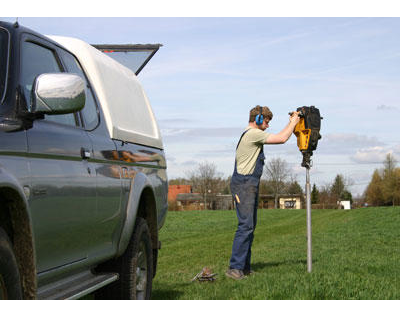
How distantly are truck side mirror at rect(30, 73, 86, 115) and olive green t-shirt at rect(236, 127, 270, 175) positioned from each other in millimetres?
5194

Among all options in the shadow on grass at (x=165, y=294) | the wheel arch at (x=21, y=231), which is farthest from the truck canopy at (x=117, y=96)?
the wheel arch at (x=21, y=231)

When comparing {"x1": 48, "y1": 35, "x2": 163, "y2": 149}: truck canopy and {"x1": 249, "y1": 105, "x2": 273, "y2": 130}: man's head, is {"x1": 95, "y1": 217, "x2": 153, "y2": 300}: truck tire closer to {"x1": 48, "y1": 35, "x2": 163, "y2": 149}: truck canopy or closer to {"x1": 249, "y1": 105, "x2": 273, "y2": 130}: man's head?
{"x1": 48, "y1": 35, "x2": 163, "y2": 149}: truck canopy

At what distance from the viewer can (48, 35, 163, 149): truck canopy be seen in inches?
240

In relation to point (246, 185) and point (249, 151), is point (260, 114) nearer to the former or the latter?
point (249, 151)

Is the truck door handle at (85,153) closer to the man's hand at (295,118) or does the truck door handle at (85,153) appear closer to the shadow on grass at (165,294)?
the shadow on grass at (165,294)

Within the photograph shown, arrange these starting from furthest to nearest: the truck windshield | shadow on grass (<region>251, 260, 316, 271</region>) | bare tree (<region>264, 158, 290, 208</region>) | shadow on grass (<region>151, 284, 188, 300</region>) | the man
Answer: bare tree (<region>264, 158, 290, 208</region>) < shadow on grass (<region>251, 260, 316, 271</region>) < the man < shadow on grass (<region>151, 284, 188, 300</region>) < the truck windshield

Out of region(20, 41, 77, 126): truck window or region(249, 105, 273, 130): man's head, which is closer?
region(20, 41, 77, 126): truck window

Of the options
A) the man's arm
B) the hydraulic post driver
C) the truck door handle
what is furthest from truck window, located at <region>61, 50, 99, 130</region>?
the hydraulic post driver

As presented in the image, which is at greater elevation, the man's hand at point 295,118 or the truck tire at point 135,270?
the man's hand at point 295,118

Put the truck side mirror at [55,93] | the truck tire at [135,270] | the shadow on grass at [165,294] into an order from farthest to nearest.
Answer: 1. the shadow on grass at [165,294]
2. the truck tire at [135,270]
3. the truck side mirror at [55,93]

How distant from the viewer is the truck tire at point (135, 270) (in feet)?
19.3

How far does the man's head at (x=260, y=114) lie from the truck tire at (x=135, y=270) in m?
3.20

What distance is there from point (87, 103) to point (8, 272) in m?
2.36

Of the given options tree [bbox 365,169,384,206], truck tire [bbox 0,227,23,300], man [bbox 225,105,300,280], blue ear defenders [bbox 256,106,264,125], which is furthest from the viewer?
tree [bbox 365,169,384,206]
